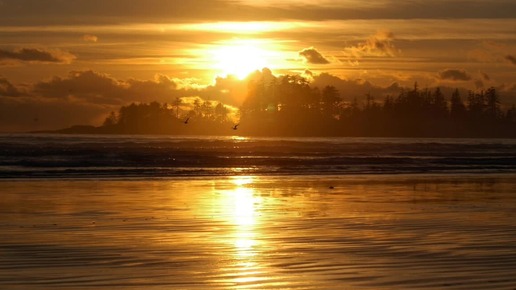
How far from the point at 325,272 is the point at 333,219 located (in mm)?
7797

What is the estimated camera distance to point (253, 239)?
681 inches

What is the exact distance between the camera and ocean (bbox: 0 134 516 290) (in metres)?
13.1

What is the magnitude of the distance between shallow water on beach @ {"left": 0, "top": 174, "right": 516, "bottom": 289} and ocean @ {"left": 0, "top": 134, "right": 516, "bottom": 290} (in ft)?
0.10

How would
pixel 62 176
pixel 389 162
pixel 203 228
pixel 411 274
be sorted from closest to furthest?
pixel 411 274 → pixel 203 228 → pixel 62 176 → pixel 389 162

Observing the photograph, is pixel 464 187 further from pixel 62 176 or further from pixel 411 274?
pixel 411 274

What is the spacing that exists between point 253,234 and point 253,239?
31.4 inches

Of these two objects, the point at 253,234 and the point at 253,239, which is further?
the point at 253,234

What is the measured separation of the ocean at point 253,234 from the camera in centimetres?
1306

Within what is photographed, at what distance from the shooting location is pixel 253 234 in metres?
18.1

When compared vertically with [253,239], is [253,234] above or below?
above

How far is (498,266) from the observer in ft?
46.4

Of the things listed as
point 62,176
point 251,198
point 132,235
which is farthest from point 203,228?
point 62,176

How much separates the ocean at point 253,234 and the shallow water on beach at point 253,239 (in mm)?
32

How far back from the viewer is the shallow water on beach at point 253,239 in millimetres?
12984
